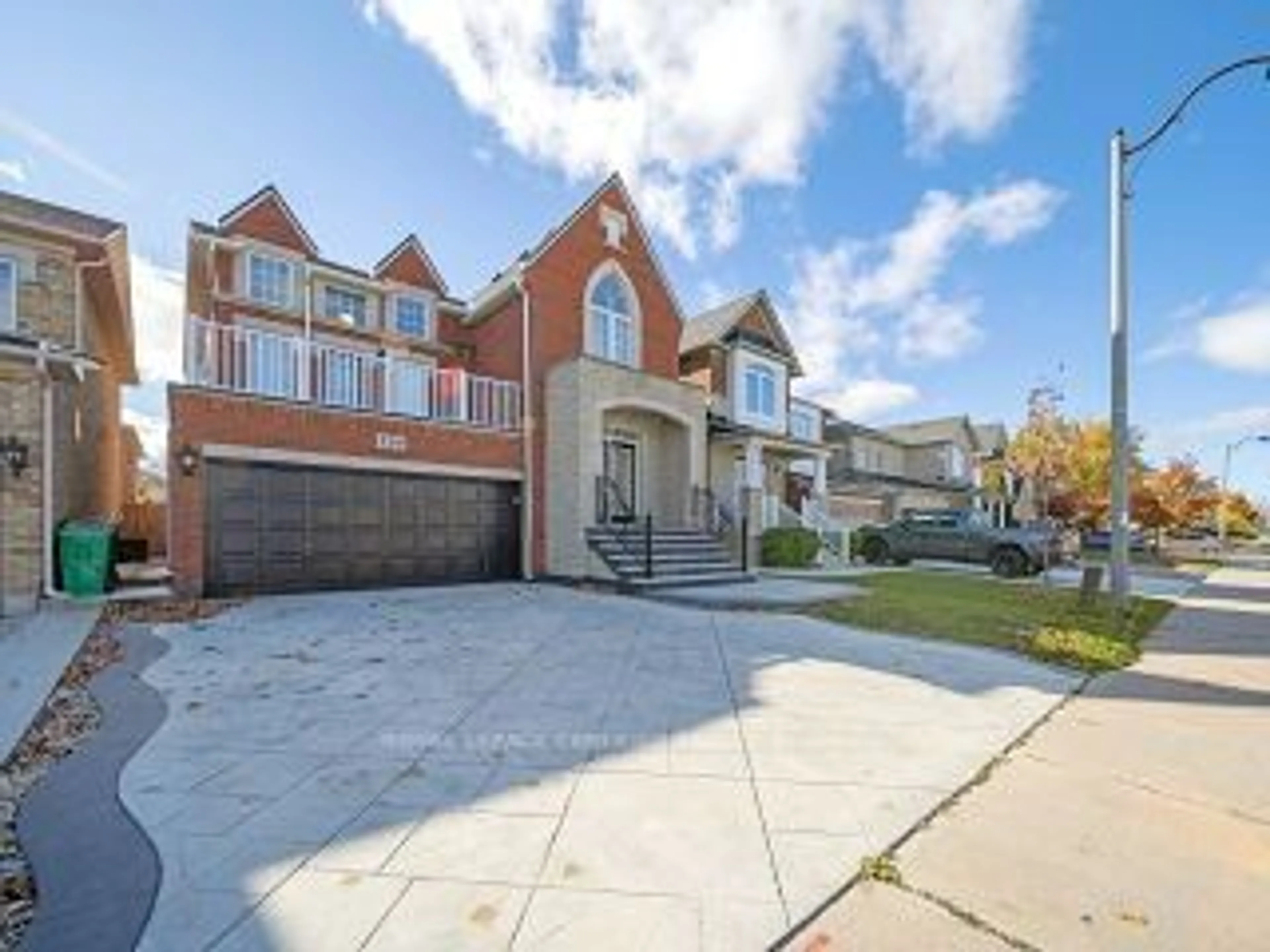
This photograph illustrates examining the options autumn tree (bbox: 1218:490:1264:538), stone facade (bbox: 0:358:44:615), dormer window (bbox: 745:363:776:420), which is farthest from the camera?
autumn tree (bbox: 1218:490:1264:538)

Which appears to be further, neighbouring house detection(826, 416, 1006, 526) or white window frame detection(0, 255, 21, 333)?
neighbouring house detection(826, 416, 1006, 526)

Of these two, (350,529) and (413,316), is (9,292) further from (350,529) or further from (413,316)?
(413,316)

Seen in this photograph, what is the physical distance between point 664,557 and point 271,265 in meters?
12.0

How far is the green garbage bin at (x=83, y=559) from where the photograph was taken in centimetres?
1214

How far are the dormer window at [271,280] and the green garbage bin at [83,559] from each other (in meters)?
8.57

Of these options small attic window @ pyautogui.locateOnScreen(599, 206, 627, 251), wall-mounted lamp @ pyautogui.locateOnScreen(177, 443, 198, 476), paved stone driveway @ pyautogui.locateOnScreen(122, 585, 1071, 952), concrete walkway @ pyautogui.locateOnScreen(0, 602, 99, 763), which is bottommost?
paved stone driveway @ pyautogui.locateOnScreen(122, 585, 1071, 952)

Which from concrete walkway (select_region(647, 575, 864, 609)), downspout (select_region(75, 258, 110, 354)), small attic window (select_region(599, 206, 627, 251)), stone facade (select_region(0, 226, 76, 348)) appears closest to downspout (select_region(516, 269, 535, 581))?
small attic window (select_region(599, 206, 627, 251))

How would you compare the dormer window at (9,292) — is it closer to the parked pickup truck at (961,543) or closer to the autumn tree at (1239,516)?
the parked pickup truck at (961,543)

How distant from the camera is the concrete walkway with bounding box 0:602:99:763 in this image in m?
6.13

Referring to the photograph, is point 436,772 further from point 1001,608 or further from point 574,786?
point 1001,608

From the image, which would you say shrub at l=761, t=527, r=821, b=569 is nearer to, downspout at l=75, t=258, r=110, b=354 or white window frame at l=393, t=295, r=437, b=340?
white window frame at l=393, t=295, r=437, b=340

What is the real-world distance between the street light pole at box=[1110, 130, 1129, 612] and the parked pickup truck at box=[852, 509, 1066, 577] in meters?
8.17

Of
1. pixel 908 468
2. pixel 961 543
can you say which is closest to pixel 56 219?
pixel 961 543

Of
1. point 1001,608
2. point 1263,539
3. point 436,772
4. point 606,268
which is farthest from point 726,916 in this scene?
point 1263,539
